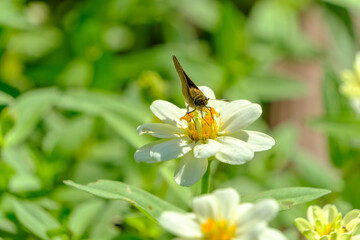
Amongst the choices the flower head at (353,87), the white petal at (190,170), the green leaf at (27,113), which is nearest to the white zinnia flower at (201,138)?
the white petal at (190,170)

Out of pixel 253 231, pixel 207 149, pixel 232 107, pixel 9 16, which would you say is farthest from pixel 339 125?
pixel 9 16

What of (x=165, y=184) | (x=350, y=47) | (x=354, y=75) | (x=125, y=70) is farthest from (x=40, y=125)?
(x=350, y=47)

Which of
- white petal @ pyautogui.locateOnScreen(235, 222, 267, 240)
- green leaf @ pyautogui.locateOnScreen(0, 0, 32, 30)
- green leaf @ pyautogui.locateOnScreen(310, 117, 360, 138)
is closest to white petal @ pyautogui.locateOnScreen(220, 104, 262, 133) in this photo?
white petal @ pyautogui.locateOnScreen(235, 222, 267, 240)

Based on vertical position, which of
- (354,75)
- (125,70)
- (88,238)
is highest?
(125,70)

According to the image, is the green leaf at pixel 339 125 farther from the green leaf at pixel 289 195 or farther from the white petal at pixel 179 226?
the white petal at pixel 179 226

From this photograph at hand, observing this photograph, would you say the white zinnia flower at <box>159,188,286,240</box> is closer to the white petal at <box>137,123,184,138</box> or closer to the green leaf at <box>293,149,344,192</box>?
the white petal at <box>137,123,184,138</box>

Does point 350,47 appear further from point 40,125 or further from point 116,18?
point 40,125
